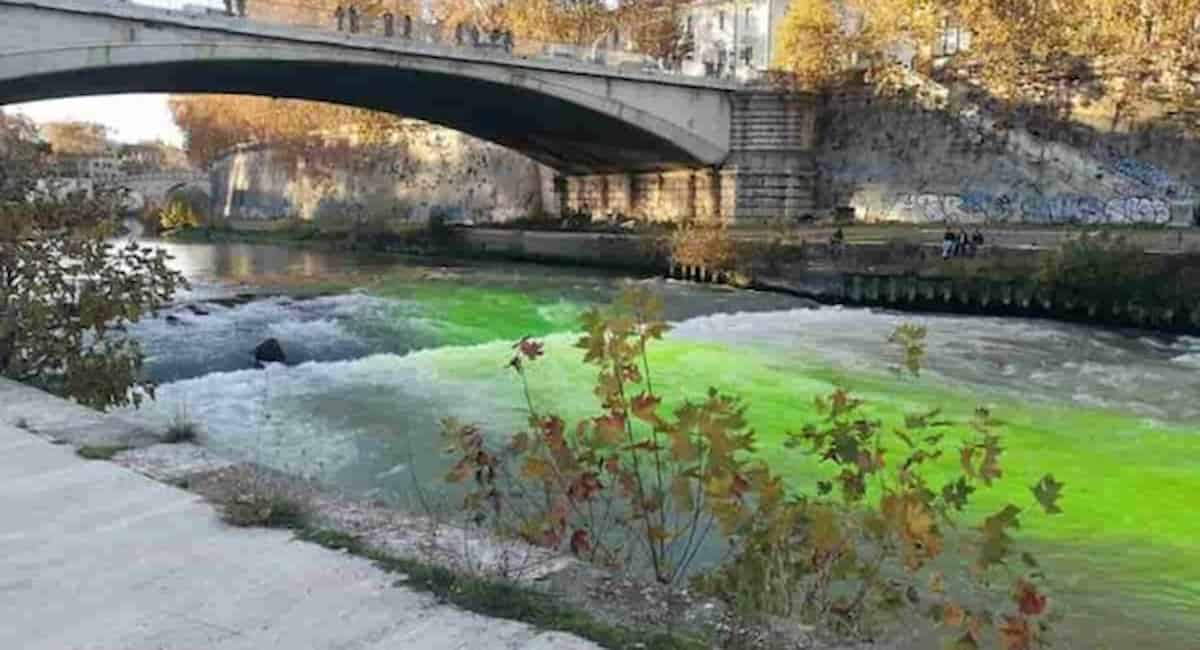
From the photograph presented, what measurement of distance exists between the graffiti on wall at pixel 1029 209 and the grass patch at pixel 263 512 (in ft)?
97.4

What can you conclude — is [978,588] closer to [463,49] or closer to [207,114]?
[463,49]

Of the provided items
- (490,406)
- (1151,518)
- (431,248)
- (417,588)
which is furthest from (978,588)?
(431,248)

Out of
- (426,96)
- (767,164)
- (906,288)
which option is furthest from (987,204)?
(426,96)

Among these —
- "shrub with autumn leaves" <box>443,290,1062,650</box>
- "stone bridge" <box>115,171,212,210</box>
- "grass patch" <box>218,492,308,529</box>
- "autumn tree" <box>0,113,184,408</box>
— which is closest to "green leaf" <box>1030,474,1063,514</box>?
"shrub with autumn leaves" <box>443,290,1062,650</box>

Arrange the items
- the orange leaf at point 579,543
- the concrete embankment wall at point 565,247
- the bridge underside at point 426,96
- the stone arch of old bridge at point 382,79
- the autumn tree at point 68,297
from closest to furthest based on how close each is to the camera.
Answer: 1. the orange leaf at point 579,543
2. the autumn tree at point 68,297
3. the stone arch of old bridge at point 382,79
4. the bridge underside at point 426,96
5. the concrete embankment wall at point 565,247

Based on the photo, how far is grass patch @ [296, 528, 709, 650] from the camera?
117 inches

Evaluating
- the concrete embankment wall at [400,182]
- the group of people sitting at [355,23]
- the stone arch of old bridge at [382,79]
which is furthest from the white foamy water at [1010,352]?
→ the concrete embankment wall at [400,182]

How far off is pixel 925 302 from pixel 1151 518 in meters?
14.8

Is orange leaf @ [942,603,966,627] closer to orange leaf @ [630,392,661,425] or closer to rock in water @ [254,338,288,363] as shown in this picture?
orange leaf @ [630,392,661,425]

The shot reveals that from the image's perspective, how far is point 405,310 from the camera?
21.4m

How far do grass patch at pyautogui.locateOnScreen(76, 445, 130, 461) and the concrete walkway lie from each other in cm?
57

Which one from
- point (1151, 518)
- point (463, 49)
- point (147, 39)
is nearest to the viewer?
point (1151, 518)

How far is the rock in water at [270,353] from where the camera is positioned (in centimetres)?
1518

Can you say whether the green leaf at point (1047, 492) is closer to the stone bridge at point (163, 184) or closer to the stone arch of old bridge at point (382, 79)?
the stone arch of old bridge at point (382, 79)
